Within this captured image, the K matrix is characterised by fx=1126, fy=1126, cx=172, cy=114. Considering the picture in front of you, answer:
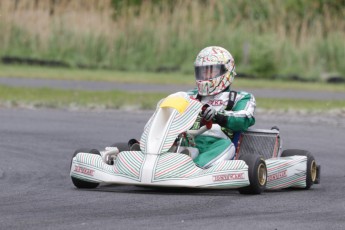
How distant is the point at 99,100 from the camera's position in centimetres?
1825

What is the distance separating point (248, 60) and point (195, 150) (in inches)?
667

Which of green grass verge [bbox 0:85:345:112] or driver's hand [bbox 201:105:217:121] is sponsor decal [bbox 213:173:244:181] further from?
green grass verge [bbox 0:85:345:112]

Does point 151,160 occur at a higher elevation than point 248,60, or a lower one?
higher

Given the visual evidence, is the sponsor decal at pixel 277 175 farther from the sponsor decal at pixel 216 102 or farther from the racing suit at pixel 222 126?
the sponsor decal at pixel 216 102

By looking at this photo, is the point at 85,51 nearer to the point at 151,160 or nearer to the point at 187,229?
the point at 151,160

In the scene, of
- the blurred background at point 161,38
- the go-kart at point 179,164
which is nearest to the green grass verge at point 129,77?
the blurred background at point 161,38

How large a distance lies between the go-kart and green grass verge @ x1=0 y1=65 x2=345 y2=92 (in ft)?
41.3

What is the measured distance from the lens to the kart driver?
925 centimetres

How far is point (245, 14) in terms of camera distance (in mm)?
28828

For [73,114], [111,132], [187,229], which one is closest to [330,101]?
[73,114]

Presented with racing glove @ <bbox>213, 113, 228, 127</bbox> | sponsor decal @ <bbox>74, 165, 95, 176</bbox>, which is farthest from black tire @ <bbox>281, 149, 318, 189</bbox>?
sponsor decal @ <bbox>74, 165, 95, 176</bbox>

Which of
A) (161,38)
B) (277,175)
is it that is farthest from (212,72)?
(161,38)

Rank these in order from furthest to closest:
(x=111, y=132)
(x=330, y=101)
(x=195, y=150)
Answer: (x=330, y=101)
(x=111, y=132)
(x=195, y=150)

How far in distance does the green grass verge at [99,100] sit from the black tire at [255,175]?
8.69 metres
